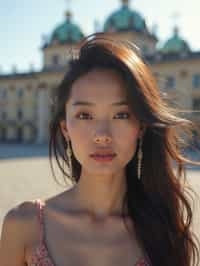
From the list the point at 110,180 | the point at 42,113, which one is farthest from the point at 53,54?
the point at 110,180

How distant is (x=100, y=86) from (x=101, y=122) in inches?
5.9

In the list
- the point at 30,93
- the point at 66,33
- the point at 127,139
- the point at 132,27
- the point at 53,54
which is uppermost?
the point at 132,27

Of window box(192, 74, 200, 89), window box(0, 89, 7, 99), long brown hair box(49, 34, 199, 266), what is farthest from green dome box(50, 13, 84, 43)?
long brown hair box(49, 34, 199, 266)

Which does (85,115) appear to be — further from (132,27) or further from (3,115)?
(3,115)

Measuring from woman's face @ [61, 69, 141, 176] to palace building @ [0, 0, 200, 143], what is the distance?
131 ft

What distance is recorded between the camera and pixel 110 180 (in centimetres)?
185

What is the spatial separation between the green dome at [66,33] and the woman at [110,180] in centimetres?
5212

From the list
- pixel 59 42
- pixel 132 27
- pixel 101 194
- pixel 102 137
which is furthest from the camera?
pixel 59 42

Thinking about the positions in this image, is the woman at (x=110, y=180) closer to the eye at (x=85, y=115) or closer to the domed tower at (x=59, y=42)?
the eye at (x=85, y=115)

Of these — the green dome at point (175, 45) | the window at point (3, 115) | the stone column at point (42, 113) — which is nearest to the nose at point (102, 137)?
the green dome at point (175, 45)

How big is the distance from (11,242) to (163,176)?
736 mm

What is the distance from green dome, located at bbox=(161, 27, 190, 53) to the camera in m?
48.1

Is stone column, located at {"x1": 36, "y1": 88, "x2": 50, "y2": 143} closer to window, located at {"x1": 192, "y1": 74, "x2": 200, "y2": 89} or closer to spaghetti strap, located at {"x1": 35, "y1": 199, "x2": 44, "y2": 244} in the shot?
window, located at {"x1": 192, "y1": 74, "x2": 200, "y2": 89}

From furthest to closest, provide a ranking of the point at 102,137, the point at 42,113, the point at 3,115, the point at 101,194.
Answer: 1. the point at 3,115
2. the point at 42,113
3. the point at 101,194
4. the point at 102,137
